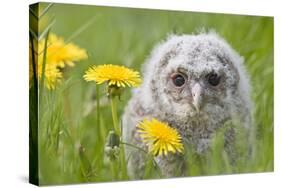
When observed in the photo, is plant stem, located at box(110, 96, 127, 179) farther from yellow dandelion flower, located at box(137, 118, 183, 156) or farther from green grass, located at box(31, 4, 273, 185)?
yellow dandelion flower, located at box(137, 118, 183, 156)

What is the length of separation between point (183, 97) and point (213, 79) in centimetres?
27

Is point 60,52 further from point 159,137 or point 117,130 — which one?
point 159,137

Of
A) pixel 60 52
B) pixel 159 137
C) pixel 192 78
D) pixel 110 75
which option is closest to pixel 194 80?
pixel 192 78

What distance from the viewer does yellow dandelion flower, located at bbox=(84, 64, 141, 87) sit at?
16.6 ft

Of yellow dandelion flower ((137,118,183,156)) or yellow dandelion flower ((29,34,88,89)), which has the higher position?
yellow dandelion flower ((29,34,88,89))

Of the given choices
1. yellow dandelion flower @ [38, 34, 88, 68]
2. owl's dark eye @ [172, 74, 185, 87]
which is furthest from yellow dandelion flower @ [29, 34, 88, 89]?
owl's dark eye @ [172, 74, 185, 87]

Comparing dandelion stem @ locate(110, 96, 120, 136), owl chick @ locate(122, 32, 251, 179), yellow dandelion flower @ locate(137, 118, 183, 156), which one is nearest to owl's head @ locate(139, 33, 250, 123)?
owl chick @ locate(122, 32, 251, 179)

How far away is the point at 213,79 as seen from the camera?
516cm

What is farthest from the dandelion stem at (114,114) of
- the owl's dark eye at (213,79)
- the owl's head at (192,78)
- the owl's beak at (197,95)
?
the owl's dark eye at (213,79)

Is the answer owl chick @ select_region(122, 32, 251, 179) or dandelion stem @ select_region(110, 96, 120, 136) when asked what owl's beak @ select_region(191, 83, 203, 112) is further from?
dandelion stem @ select_region(110, 96, 120, 136)

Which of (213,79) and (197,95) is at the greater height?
(213,79)

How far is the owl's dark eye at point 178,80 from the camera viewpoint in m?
5.10

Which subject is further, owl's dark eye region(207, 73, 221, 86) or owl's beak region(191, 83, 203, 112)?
owl's dark eye region(207, 73, 221, 86)

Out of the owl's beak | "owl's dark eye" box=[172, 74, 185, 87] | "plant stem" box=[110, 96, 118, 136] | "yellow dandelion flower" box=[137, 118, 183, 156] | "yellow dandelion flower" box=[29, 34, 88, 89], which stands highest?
"yellow dandelion flower" box=[29, 34, 88, 89]
